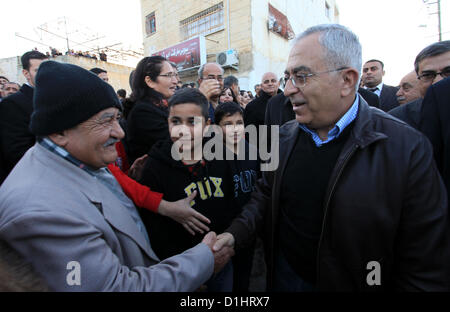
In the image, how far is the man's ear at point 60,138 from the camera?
1.14 metres

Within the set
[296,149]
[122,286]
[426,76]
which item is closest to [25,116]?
[122,286]

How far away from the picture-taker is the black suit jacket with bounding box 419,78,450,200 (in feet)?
4.68

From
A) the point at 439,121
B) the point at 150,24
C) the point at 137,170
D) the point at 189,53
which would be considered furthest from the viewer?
the point at 150,24

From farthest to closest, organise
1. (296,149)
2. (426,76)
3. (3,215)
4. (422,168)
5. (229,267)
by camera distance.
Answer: (426,76), (229,267), (296,149), (422,168), (3,215)

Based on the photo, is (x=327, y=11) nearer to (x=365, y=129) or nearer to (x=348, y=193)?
(x=365, y=129)

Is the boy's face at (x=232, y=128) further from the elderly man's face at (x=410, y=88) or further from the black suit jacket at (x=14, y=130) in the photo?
the elderly man's face at (x=410, y=88)

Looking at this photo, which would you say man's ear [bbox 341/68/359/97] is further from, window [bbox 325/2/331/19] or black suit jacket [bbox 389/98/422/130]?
window [bbox 325/2/331/19]

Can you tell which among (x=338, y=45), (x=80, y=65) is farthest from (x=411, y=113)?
(x=80, y=65)

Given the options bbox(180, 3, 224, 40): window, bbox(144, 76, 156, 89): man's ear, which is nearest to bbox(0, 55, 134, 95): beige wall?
bbox(180, 3, 224, 40): window

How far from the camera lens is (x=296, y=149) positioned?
166cm

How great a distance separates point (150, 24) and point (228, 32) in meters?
8.65

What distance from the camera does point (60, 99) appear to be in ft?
3.51
